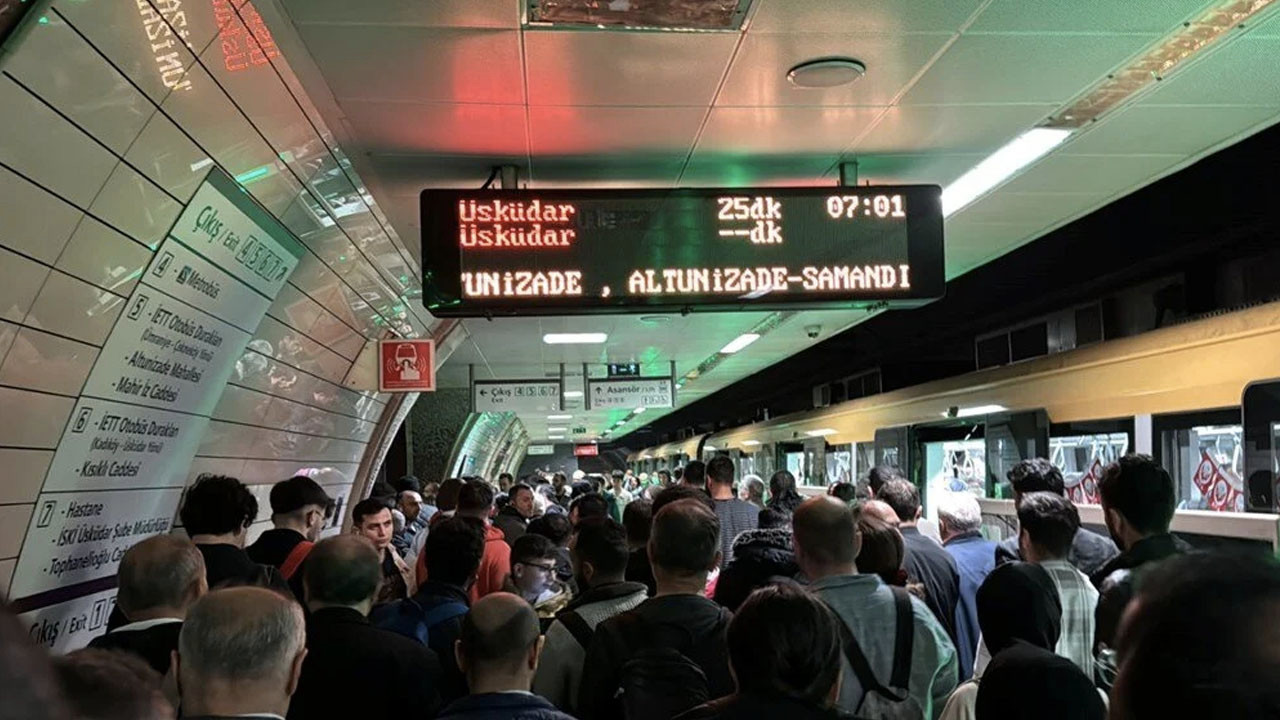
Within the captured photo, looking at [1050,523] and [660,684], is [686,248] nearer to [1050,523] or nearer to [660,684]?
[1050,523]

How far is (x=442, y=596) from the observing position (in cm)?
402

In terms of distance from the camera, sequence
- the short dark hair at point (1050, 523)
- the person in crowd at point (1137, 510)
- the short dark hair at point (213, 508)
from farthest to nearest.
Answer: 1. the short dark hair at point (213, 508)
2. the short dark hair at point (1050, 523)
3. the person in crowd at point (1137, 510)

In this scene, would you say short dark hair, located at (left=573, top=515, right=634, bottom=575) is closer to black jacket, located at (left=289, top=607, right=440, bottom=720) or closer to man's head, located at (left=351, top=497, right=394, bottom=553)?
black jacket, located at (left=289, top=607, right=440, bottom=720)

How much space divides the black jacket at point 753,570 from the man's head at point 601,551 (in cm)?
54

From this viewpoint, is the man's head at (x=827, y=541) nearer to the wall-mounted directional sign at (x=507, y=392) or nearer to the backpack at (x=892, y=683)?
the backpack at (x=892, y=683)

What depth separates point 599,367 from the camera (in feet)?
54.0

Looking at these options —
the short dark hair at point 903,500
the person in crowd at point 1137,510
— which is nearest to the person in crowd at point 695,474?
the short dark hair at point 903,500

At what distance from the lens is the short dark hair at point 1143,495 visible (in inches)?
147

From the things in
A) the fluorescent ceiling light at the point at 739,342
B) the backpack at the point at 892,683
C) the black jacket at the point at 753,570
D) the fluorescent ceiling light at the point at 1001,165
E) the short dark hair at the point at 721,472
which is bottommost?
the backpack at the point at 892,683

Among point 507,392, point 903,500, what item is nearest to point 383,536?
point 903,500

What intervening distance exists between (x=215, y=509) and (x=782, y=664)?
295 cm

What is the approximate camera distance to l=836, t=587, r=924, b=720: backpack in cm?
313

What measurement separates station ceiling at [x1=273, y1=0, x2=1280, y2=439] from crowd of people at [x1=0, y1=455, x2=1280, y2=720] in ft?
6.02

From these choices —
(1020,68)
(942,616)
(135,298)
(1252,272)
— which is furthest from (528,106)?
(1252,272)
